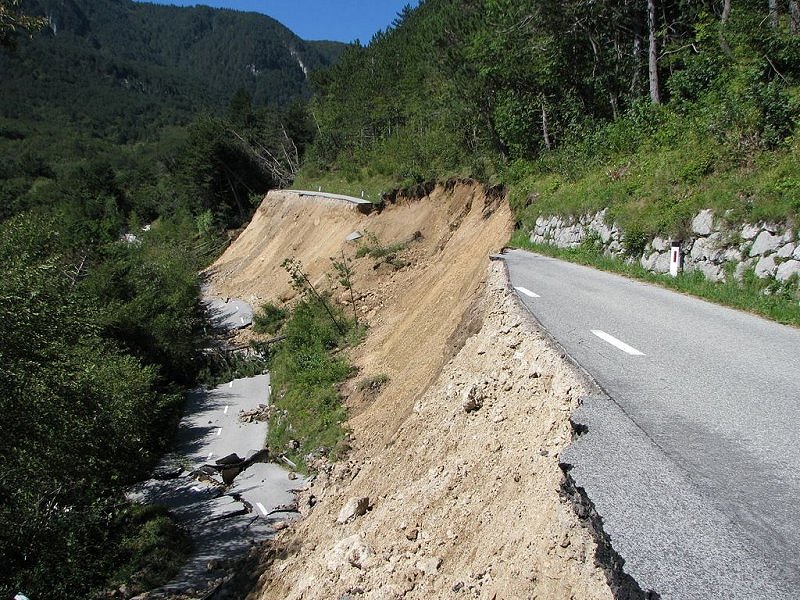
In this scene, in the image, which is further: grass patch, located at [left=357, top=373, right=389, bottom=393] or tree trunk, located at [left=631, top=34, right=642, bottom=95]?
tree trunk, located at [left=631, top=34, right=642, bottom=95]

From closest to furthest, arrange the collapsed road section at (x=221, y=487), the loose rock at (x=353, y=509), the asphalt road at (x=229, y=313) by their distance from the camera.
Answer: the loose rock at (x=353, y=509) → the collapsed road section at (x=221, y=487) → the asphalt road at (x=229, y=313)

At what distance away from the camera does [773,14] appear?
14945 millimetres

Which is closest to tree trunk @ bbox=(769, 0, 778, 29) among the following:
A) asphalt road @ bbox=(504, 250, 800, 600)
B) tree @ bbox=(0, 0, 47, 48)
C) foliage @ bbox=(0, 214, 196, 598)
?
asphalt road @ bbox=(504, 250, 800, 600)

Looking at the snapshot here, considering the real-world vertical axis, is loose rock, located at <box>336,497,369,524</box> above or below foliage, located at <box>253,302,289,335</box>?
above

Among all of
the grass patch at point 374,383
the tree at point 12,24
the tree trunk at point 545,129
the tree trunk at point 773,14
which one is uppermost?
the tree trunk at point 773,14

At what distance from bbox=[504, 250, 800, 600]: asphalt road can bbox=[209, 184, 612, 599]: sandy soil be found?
1.09 feet

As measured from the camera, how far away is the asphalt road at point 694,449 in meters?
3.07

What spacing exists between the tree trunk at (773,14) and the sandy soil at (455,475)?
9.80 meters

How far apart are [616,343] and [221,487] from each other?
14645 mm

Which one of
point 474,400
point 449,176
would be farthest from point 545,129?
point 474,400

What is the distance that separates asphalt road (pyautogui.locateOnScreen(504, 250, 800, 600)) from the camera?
3.07 m

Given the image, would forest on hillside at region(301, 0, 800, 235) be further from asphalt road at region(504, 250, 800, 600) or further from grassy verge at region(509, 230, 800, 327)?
asphalt road at region(504, 250, 800, 600)

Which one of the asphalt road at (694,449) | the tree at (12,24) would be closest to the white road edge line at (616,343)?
the asphalt road at (694,449)

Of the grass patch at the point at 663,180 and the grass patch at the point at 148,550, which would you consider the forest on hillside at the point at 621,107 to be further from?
the grass patch at the point at 148,550
